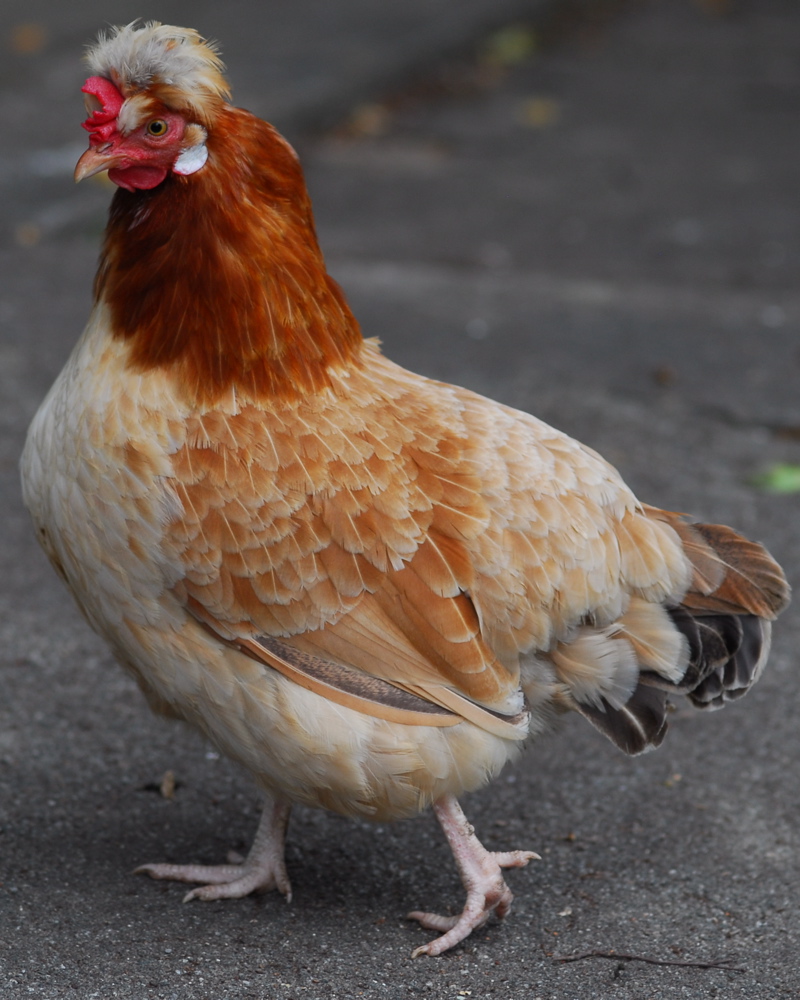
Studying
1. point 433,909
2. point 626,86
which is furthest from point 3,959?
point 626,86

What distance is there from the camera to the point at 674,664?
3.14 meters

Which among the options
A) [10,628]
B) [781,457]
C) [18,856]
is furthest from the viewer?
[781,457]

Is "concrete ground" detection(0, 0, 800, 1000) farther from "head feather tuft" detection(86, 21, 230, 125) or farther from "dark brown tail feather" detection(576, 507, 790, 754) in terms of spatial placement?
"head feather tuft" detection(86, 21, 230, 125)

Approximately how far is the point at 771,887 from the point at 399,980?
3.51 feet

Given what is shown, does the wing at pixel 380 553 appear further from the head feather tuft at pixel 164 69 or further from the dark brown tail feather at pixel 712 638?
the head feather tuft at pixel 164 69

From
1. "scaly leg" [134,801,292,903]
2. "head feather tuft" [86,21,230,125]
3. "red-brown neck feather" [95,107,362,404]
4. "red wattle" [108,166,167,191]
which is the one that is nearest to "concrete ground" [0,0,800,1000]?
"scaly leg" [134,801,292,903]

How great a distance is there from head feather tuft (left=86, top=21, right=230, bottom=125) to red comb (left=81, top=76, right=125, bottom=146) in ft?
0.08

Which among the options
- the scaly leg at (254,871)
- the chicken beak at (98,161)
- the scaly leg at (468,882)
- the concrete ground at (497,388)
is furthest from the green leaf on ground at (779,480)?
the chicken beak at (98,161)

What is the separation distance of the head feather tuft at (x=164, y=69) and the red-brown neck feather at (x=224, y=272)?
7 cm

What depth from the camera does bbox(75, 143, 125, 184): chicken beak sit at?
273cm

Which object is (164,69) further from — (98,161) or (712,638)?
(712,638)

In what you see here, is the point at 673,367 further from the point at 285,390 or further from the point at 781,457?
the point at 285,390

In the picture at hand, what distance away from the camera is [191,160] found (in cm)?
277

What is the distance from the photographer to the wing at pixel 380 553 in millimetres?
2883
